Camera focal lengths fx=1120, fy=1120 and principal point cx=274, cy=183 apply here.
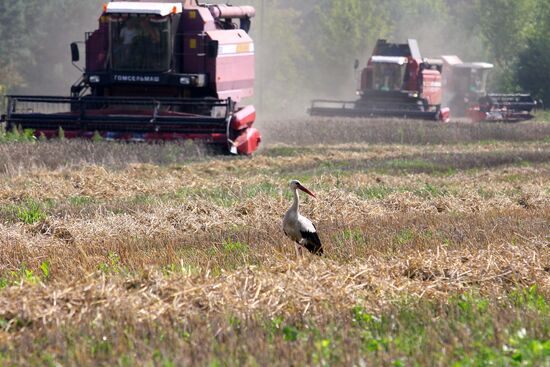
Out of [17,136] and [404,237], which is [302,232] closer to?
[404,237]

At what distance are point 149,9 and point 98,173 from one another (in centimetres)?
639

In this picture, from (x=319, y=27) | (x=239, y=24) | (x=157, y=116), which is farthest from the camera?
(x=319, y=27)

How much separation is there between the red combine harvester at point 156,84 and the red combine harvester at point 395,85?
15.6m

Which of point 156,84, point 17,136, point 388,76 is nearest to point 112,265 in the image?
point 17,136

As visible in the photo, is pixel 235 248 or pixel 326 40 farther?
pixel 326 40

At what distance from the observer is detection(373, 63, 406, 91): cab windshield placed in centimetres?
4200

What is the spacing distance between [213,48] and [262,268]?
14.8 metres

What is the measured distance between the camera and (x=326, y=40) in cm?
7162

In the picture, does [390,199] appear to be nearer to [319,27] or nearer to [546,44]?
[546,44]

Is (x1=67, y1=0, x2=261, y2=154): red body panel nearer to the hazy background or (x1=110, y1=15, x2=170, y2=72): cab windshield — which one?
(x1=110, y1=15, x2=170, y2=72): cab windshield

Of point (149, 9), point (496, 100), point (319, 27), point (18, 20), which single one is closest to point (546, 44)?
point (496, 100)

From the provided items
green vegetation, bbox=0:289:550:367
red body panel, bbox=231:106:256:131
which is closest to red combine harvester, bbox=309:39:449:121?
red body panel, bbox=231:106:256:131

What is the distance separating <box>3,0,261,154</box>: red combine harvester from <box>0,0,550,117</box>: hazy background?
957 inches

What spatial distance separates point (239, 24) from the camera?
26.9 meters
